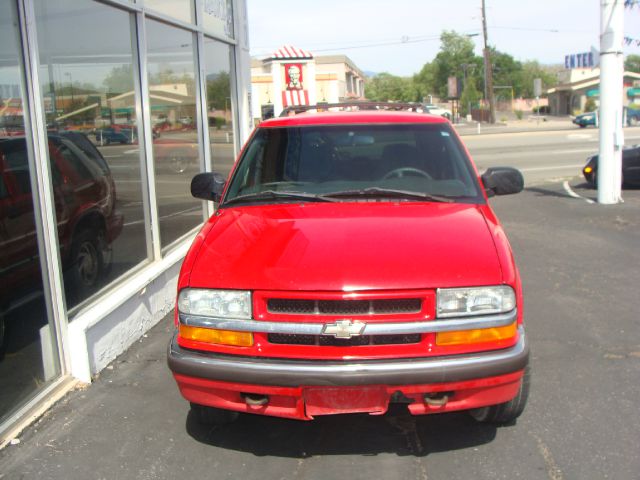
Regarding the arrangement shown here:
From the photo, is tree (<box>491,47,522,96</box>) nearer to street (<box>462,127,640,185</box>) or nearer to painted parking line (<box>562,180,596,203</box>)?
street (<box>462,127,640,185</box>)

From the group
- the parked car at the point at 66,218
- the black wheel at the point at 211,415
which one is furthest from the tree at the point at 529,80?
the black wheel at the point at 211,415

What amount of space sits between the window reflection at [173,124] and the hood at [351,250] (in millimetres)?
3091

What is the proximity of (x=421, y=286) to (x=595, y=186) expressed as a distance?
12235 mm

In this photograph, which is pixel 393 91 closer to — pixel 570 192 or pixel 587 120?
pixel 587 120

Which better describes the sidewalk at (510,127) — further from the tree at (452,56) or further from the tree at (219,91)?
the tree at (452,56)

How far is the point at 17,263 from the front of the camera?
463cm

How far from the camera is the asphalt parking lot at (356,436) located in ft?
11.3

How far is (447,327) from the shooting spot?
318 centimetres

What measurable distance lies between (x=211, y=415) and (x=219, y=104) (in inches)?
233

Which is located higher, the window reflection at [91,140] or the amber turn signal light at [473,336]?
the window reflection at [91,140]

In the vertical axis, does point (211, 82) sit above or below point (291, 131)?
above

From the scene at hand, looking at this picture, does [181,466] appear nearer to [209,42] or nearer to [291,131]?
[291,131]

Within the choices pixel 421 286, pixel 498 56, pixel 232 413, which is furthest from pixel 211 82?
pixel 498 56

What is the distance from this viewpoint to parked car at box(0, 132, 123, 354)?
4.49 m
